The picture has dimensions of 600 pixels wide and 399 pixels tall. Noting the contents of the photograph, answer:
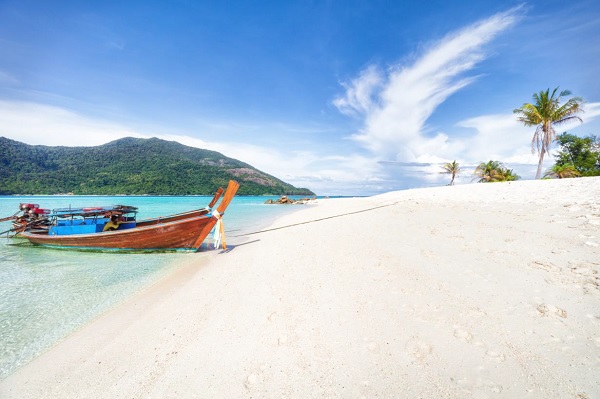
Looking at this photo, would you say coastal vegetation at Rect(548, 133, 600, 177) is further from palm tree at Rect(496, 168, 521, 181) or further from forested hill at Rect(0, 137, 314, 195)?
forested hill at Rect(0, 137, 314, 195)

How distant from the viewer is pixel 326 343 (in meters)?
3.21

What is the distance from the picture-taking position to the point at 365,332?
3383mm

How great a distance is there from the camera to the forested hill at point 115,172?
90.1 m

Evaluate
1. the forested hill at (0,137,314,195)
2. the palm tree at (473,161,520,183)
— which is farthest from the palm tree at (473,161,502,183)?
the forested hill at (0,137,314,195)

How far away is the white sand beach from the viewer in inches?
100

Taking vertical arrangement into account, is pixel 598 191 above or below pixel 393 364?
above

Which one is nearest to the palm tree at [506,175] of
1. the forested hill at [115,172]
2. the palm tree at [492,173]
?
the palm tree at [492,173]

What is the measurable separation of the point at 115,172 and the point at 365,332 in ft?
445

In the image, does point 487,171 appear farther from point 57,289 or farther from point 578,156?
point 57,289

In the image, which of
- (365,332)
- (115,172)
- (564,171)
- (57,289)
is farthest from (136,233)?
(115,172)

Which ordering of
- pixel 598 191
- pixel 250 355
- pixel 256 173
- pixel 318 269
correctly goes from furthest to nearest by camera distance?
pixel 256 173
pixel 598 191
pixel 318 269
pixel 250 355

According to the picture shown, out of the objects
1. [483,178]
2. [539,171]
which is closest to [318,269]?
[539,171]

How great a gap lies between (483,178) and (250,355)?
4345 cm

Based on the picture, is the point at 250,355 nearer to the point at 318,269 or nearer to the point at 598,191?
the point at 318,269
